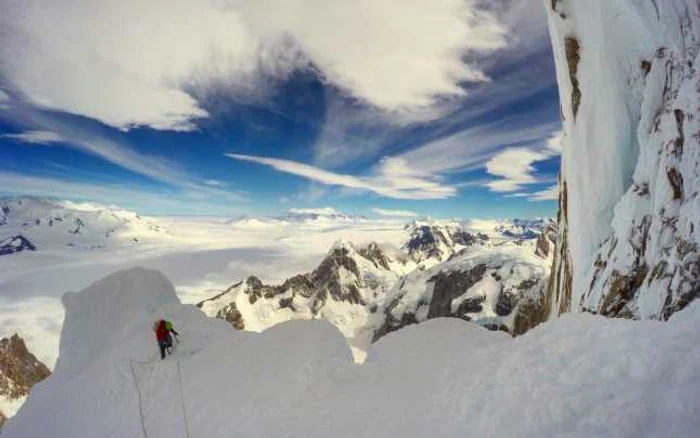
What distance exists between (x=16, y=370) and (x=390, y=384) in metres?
207

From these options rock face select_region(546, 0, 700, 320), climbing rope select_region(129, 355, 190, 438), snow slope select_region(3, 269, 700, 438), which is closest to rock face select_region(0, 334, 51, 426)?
snow slope select_region(3, 269, 700, 438)

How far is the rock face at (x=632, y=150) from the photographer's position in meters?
15.5

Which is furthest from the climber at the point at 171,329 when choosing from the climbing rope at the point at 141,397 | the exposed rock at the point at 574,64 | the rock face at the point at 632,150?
the exposed rock at the point at 574,64

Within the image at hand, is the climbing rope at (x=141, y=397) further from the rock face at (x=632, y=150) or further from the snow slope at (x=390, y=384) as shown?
the rock face at (x=632, y=150)

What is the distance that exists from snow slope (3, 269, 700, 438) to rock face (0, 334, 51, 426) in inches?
6721

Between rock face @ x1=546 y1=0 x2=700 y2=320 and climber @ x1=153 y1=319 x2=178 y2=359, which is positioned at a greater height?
rock face @ x1=546 y1=0 x2=700 y2=320

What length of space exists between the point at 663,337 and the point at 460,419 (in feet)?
17.6

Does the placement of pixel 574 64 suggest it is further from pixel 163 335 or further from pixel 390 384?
pixel 163 335

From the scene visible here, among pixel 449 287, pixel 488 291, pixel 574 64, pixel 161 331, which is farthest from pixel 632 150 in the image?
pixel 449 287

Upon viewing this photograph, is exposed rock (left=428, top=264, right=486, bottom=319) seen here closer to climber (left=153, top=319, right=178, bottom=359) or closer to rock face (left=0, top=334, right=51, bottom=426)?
climber (left=153, top=319, right=178, bottom=359)

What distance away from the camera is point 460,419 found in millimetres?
11508

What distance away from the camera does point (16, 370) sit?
166 metres

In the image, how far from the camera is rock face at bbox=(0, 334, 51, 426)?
156m

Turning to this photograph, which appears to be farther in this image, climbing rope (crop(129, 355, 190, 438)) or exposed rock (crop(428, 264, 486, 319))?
exposed rock (crop(428, 264, 486, 319))
